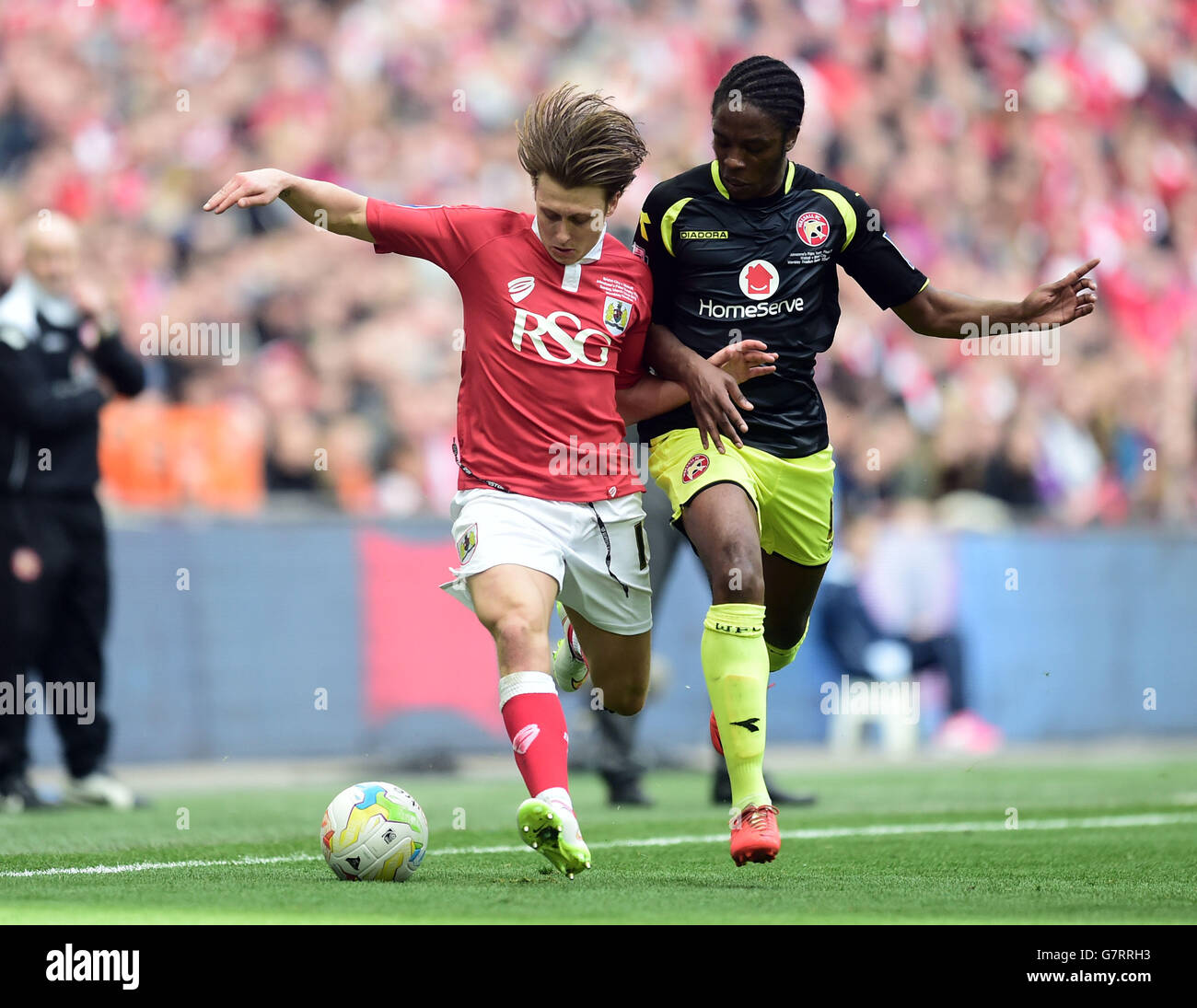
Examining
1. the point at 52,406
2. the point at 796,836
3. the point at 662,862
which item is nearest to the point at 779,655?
the point at 796,836

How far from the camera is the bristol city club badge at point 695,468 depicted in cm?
608

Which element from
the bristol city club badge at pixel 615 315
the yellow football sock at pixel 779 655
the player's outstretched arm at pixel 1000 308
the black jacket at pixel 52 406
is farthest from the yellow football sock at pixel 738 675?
the black jacket at pixel 52 406

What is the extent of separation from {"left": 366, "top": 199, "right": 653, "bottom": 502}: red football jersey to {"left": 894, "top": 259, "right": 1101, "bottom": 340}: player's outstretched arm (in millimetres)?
1290

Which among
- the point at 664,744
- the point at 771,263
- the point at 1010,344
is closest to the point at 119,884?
the point at 771,263

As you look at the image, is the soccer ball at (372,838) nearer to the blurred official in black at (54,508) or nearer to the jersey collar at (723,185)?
the jersey collar at (723,185)

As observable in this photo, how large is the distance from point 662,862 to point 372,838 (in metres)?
1.18

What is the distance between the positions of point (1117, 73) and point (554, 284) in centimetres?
1485

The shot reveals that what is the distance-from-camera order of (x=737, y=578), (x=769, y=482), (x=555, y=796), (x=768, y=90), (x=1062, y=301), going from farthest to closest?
(x=1062, y=301) < (x=769, y=482) < (x=768, y=90) < (x=737, y=578) < (x=555, y=796)

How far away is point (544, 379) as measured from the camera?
580 centimetres

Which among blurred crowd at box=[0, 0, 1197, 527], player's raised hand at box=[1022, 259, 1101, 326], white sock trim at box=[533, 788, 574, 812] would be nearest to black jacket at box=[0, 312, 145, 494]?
blurred crowd at box=[0, 0, 1197, 527]

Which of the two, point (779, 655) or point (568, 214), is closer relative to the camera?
point (568, 214)

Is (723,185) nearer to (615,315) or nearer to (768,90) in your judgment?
(768,90)

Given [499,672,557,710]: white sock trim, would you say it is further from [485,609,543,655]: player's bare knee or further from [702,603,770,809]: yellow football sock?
[702,603,770,809]: yellow football sock

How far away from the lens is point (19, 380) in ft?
29.8
